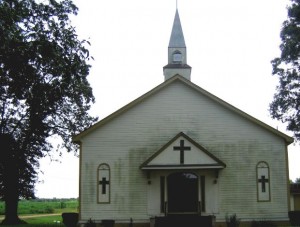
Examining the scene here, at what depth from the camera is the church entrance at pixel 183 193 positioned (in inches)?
1057

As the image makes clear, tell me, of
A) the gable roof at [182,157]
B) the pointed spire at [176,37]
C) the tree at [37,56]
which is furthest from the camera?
the pointed spire at [176,37]

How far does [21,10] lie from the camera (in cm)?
1506

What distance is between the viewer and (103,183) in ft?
88.7

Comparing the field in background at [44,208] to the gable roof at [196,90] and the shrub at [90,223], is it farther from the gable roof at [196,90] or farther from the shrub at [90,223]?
the gable roof at [196,90]

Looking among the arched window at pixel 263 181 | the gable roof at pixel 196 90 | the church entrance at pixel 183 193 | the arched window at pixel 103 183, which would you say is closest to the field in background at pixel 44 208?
the arched window at pixel 103 183

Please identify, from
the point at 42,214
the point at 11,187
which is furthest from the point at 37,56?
the point at 42,214

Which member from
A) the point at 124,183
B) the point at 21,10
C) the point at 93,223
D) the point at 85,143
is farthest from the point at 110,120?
the point at 21,10

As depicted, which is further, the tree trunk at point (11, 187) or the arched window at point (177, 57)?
the arched window at point (177, 57)

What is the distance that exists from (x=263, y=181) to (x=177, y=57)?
63.6ft

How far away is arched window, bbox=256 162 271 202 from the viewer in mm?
26953

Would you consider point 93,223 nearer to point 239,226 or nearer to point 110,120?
point 110,120

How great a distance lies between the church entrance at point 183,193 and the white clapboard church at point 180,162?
55 mm

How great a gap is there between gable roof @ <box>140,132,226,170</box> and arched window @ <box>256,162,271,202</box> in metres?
2.58

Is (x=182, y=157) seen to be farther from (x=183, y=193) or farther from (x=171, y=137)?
(x=183, y=193)
